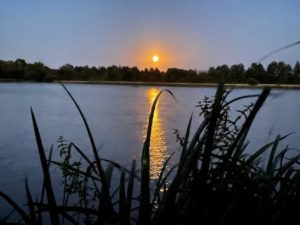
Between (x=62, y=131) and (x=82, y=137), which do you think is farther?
(x=62, y=131)

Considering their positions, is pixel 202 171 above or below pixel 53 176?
above

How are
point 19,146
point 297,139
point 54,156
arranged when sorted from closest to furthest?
point 54,156, point 19,146, point 297,139

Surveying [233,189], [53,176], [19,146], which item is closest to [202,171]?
[233,189]

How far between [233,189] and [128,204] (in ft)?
1.19

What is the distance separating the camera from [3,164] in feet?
23.4

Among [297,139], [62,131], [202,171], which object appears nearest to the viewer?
[202,171]

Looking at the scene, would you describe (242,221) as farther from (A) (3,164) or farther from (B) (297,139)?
(B) (297,139)

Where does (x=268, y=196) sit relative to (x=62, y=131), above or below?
above

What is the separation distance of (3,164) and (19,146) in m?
2.01

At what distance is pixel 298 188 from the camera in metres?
1.39

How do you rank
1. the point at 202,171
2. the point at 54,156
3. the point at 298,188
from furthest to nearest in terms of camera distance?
1. the point at 54,156
2. the point at 298,188
3. the point at 202,171

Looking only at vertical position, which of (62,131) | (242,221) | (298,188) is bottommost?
(62,131)

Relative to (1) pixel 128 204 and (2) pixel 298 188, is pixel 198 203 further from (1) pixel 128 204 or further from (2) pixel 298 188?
(2) pixel 298 188

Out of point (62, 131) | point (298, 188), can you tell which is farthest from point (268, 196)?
point (62, 131)
